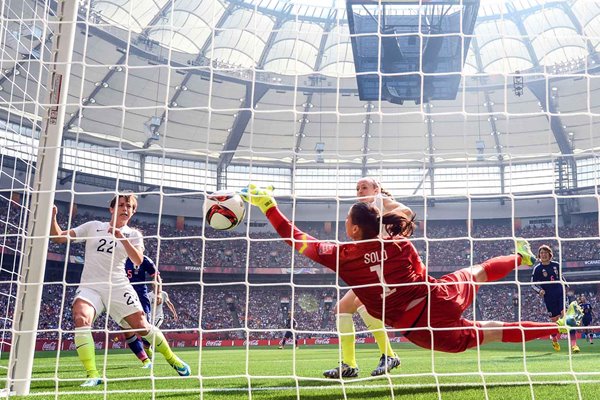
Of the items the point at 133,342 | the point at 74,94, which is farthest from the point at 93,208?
the point at 133,342

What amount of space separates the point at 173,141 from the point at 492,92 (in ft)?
50.6

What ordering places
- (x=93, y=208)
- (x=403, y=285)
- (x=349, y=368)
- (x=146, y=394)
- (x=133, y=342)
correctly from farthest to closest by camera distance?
(x=93, y=208) < (x=133, y=342) < (x=349, y=368) < (x=146, y=394) < (x=403, y=285)

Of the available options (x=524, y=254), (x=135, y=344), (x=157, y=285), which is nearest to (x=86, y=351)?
(x=157, y=285)

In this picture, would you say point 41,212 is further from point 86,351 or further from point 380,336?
point 380,336

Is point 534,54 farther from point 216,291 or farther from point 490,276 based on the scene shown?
point 490,276

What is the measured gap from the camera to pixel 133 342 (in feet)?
22.7

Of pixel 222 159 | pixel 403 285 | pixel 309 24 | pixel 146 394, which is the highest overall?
pixel 309 24

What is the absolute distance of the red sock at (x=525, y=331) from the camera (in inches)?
178

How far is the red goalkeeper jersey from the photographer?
4.32m

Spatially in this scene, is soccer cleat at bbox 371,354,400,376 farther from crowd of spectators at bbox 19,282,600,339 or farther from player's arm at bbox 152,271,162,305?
crowd of spectators at bbox 19,282,600,339

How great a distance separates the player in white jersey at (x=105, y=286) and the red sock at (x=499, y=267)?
2884 millimetres

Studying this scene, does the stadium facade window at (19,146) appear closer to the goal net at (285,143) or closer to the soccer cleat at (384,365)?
the soccer cleat at (384,365)

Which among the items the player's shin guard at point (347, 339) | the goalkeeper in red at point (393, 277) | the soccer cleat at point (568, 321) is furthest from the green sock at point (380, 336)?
the soccer cleat at point (568, 321)

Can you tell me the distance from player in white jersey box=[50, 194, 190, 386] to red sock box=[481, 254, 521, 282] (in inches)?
114
